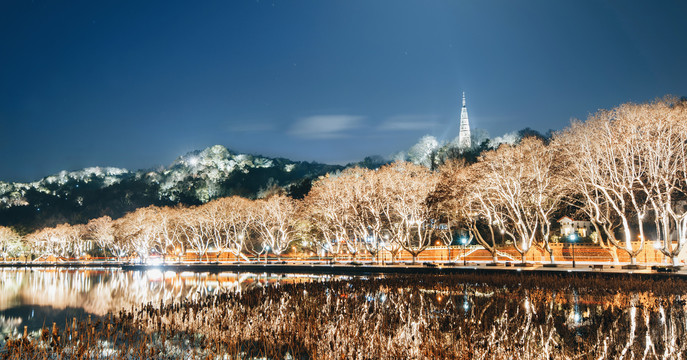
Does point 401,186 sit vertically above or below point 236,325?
above

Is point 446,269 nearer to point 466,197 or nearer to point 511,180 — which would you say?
point 466,197

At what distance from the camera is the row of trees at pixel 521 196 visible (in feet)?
114

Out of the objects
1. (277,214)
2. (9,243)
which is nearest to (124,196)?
(9,243)

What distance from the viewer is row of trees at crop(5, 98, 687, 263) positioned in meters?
34.8

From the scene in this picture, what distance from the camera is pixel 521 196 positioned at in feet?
150

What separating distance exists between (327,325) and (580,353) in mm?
6596

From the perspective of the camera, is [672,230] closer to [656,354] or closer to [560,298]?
[560,298]

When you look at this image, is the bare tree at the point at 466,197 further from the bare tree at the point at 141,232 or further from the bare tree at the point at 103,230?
the bare tree at the point at 103,230

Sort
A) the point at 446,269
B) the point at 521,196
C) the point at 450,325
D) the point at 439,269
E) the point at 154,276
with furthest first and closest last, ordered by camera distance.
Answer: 1. the point at 154,276
2. the point at 521,196
3. the point at 446,269
4. the point at 439,269
5. the point at 450,325

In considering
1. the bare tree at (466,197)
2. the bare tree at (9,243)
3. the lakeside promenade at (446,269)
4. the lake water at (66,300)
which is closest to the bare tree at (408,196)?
the bare tree at (466,197)

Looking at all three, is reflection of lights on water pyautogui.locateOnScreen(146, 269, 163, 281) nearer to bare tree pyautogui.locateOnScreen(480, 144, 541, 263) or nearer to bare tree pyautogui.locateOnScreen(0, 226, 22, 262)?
bare tree pyautogui.locateOnScreen(480, 144, 541, 263)

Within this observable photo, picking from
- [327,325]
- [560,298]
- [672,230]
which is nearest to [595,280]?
[560,298]

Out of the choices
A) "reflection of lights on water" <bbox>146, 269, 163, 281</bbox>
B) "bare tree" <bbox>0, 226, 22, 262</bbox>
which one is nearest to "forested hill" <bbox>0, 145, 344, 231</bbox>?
"bare tree" <bbox>0, 226, 22, 262</bbox>

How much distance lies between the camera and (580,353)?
11.7 meters
